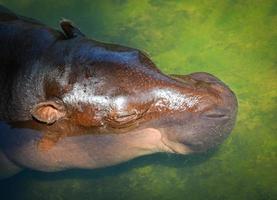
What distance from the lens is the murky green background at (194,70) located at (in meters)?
4.81

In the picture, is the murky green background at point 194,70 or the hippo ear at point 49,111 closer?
the hippo ear at point 49,111

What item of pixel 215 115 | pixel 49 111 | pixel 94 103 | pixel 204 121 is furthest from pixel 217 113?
pixel 49 111

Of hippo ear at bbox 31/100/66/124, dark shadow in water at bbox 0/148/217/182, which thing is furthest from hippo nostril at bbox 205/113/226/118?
hippo ear at bbox 31/100/66/124

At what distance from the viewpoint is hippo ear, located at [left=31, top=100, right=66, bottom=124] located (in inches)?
143

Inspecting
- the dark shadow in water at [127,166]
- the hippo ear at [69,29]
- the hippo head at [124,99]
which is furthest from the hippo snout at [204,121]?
A: the hippo ear at [69,29]

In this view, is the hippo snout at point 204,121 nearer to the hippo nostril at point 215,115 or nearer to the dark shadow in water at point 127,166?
the hippo nostril at point 215,115

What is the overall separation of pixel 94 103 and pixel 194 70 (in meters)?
2.60

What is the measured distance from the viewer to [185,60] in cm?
597

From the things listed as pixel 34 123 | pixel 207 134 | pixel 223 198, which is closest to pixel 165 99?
pixel 207 134

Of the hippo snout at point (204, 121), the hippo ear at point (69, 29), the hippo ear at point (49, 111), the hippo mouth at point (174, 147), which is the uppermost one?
the hippo ear at point (69, 29)

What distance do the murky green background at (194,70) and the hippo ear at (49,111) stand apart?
157cm

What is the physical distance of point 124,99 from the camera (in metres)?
3.53

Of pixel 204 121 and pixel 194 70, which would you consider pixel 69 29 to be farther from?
pixel 194 70

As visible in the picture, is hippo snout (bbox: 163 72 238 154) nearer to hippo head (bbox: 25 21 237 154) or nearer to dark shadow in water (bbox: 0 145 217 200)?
hippo head (bbox: 25 21 237 154)
